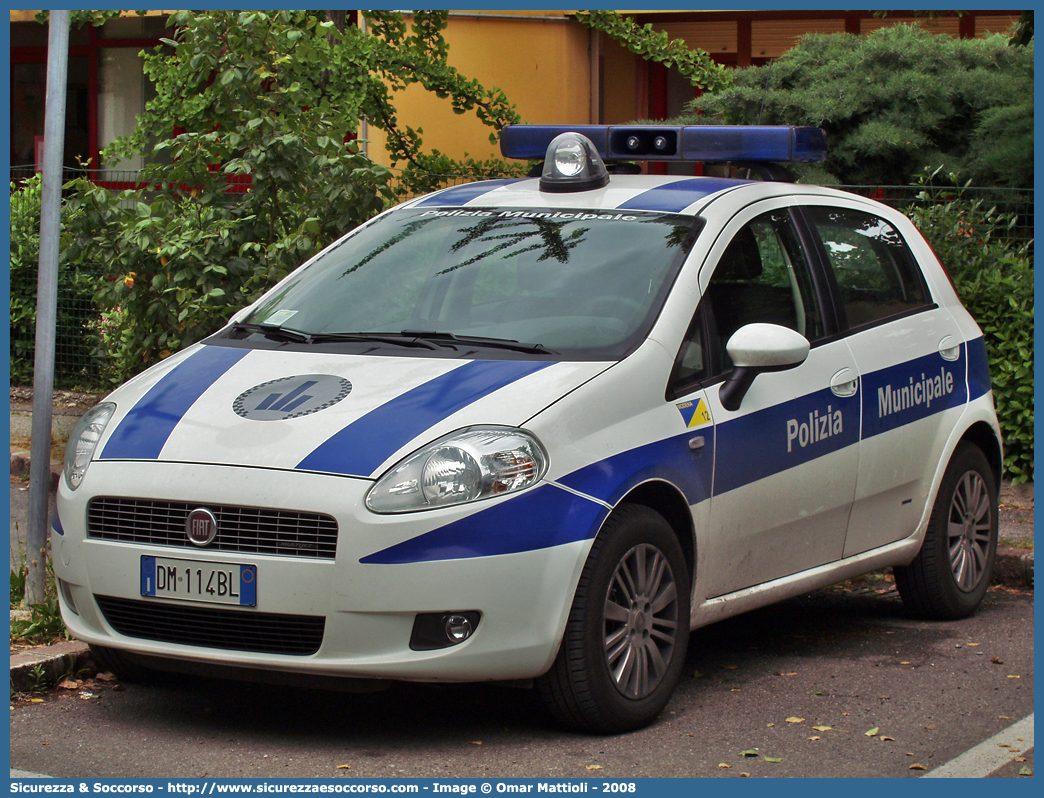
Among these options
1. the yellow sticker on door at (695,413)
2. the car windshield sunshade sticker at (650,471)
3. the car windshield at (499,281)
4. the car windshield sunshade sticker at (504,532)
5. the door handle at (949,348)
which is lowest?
the car windshield sunshade sticker at (504,532)

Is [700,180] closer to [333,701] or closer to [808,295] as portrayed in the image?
[808,295]

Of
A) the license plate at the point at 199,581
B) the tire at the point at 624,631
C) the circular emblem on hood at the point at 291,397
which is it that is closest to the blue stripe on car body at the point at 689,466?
the tire at the point at 624,631

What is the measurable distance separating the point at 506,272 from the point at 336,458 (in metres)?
1.29

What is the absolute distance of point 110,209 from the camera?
727cm

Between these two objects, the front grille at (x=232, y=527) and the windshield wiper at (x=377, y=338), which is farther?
the windshield wiper at (x=377, y=338)

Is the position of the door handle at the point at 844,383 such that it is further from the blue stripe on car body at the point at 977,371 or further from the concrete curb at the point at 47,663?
the concrete curb at the point at 47,663

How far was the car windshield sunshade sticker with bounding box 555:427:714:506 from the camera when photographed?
14.0 ft

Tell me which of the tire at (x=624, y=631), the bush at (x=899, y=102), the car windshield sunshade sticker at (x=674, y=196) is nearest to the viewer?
the tire at (x=624, y=631)

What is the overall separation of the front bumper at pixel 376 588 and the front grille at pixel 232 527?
0.08 feet

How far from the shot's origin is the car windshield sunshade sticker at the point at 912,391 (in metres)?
5.61

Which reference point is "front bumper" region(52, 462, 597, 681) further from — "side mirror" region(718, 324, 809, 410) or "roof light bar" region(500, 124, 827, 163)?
"roof light bar" region(500, 124, 827, 163)

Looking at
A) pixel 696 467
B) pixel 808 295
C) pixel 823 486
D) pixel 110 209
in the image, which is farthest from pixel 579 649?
pixel 110 209

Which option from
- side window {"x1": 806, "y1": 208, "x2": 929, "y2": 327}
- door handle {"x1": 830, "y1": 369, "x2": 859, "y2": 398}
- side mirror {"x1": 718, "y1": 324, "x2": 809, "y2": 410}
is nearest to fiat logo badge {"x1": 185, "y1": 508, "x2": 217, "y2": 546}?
side mirror {"x1": 718, "y1": 324, "x2": 809, "y2": 410}

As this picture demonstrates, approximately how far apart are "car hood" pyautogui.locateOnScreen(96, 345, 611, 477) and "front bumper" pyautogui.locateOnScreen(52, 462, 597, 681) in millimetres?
89
